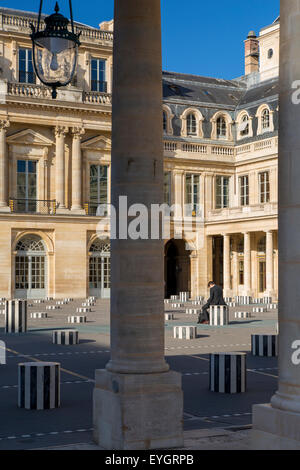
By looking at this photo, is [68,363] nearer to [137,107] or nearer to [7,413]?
[7,413]

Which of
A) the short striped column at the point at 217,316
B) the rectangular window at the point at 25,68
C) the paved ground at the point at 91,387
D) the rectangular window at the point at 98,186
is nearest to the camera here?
the paved ground at the point at 91,387

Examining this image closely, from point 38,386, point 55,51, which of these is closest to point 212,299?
point 38,386

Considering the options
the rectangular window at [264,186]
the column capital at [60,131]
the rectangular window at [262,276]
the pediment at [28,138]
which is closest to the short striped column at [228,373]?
the pediment at [28,138]

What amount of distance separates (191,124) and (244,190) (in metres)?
6.54

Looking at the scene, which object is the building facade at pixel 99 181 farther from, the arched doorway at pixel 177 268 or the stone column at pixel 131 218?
the stone column at pixel 131 218

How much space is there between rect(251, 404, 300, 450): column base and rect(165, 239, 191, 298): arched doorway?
51.7 meters

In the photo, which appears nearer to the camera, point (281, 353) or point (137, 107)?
point (281, 353)

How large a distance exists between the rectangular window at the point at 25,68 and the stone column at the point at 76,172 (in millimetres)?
4442

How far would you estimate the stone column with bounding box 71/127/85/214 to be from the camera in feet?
176

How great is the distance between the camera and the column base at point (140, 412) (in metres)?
8.45

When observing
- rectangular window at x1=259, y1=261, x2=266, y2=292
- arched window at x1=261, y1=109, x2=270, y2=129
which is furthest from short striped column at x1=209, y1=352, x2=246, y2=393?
arched window at x1=261, y1=109, x2=270, y2=129
